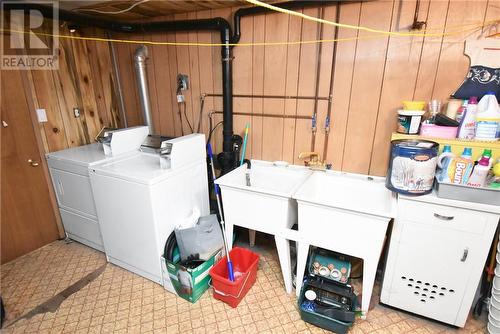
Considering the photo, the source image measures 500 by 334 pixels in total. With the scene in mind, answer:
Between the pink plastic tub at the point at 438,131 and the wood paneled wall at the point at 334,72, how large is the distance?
26 centimetres

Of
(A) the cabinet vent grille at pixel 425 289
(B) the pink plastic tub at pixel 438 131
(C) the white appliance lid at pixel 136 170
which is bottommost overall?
(A) the cabinet vent grille at pixel 425 289

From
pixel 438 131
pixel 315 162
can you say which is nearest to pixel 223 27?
pixel 315 162

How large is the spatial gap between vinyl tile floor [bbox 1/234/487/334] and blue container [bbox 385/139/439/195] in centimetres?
89

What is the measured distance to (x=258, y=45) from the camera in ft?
7.12

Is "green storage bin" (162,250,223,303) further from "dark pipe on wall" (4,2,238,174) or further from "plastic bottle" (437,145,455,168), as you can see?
"plastic bottle" (437,145,455,168)

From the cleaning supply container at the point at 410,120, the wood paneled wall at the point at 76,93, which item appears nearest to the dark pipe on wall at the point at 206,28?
the wood paneled wall at the point at 76,93

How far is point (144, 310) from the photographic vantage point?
1.78 metres

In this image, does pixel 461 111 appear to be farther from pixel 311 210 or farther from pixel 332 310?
pixel 332 310

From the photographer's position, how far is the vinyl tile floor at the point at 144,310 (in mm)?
1650

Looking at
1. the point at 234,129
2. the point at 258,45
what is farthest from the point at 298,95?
the point at 234,129

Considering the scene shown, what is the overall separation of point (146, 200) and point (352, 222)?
134 cm

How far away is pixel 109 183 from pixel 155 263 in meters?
0.68

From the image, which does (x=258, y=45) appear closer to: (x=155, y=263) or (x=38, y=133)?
(x=155, y=263)

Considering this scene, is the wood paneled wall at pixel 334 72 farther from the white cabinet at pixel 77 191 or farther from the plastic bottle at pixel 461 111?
the white cabinet at pixel 77 191
